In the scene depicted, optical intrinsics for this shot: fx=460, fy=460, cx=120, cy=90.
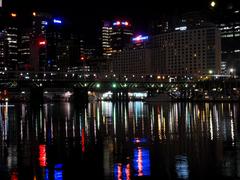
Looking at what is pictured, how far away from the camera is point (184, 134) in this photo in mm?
47875

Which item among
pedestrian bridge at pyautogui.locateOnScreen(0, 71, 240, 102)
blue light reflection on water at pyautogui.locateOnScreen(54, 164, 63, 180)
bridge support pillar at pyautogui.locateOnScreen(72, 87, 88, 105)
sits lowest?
blue light reflection on water at pyautogui.locateOnScreen(54, 164, 63, 180)

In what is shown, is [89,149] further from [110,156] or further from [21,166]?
[21,166]

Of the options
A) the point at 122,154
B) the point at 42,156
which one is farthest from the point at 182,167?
the point at 42,156

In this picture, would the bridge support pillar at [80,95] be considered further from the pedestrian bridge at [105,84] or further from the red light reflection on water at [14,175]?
the red light reflection on water at [14,175]

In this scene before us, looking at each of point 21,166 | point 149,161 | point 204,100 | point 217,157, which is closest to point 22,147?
point 21,166

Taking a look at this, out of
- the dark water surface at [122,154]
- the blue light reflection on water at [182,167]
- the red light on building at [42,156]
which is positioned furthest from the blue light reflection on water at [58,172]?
the blue light reflection on water at [182,167]

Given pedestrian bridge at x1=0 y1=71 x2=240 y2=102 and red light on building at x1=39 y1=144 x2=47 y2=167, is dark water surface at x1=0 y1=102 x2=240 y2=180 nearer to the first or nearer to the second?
red light on building at x1=39 y1=144 x2=47 y2=167

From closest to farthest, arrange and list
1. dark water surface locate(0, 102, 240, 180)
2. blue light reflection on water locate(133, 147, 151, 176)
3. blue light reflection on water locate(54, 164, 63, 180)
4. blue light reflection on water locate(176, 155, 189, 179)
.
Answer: blue light reflection on water locate(176, 155, 189, 179) < blue light reflection on water locate(54, 164, 63, 180) < dark water surface locate(0, 102, 240, 180) < blue light reflection on water locate(133, 147, 151, 176)

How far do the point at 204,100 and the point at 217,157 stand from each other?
467 ft

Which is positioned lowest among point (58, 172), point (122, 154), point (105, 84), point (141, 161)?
point (58, 172)

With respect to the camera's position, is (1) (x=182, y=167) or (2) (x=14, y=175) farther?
(1) (x=182, y=167)

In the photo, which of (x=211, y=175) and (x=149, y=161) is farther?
(x=149, y=161)

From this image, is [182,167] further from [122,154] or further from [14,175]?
[14,175]

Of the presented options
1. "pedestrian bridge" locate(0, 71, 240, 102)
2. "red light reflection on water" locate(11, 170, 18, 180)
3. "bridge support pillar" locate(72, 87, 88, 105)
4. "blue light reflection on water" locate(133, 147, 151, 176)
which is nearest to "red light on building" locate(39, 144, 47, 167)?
"red light reflection on water" locate(11, 170, 18, 180)
